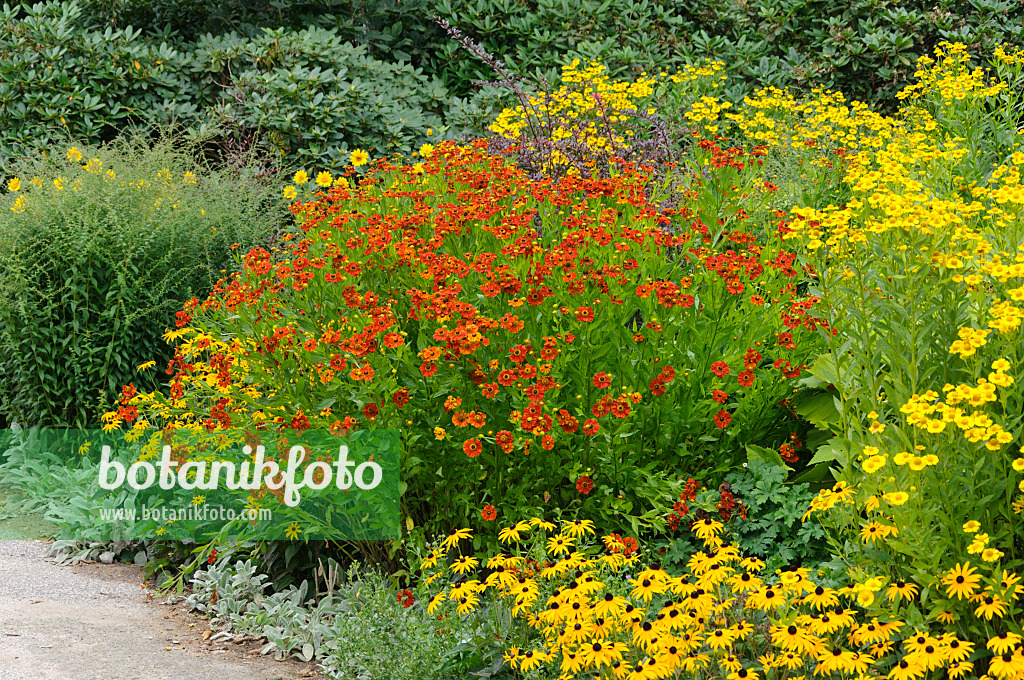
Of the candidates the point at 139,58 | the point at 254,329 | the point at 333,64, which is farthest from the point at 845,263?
the point at 139,58

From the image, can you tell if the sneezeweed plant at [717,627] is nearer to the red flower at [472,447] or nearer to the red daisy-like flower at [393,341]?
the red flower at [472,447]

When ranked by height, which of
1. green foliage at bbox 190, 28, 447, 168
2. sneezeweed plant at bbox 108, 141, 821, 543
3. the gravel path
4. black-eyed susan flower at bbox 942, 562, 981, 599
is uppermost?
green foliage at bbox 190, 28, 447, 168

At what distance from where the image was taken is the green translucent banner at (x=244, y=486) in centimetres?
328

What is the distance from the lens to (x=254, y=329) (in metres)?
3.31

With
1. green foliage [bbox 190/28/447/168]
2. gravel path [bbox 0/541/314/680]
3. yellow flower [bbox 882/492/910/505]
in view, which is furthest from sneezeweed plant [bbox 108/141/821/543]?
green foliage [bbox 190/28/447/168]

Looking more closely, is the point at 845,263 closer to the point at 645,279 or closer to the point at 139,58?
the point at 645,279

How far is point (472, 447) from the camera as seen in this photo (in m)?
3.07

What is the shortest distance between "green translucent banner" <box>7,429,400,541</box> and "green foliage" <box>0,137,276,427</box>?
43 cm

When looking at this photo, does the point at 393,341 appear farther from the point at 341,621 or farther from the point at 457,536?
the point at 341,621

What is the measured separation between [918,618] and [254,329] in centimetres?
221

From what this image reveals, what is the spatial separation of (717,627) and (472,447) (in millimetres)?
937

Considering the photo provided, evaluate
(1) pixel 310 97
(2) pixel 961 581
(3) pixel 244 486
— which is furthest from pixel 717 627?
(1) pixel 310 97

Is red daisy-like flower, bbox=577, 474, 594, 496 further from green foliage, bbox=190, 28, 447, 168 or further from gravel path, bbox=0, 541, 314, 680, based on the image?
green foliage, bbox=190, 28, 447, 168

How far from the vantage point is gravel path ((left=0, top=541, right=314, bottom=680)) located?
3195 mm
